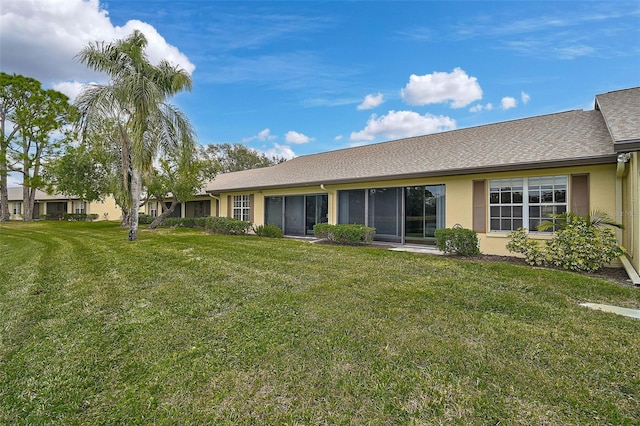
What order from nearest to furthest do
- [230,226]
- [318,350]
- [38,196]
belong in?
[318,350], [230,226], [38,196]

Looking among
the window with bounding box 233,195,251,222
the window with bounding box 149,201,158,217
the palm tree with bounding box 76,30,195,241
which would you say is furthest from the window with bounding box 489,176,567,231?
the window with bounding box 149,201,158,217

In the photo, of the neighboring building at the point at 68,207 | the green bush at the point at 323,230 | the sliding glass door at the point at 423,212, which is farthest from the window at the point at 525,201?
the neighboring building at the point at 68,207

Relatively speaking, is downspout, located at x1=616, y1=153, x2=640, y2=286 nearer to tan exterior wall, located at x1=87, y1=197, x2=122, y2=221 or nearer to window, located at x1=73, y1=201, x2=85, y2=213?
tan exterior wall, located at x1=87, y1=197, x2=122, y2=221

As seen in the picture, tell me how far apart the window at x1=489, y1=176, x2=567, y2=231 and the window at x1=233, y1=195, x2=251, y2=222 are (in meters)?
11.7

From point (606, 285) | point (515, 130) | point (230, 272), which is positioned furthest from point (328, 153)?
point (606, 285)

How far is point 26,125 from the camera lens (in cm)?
2673

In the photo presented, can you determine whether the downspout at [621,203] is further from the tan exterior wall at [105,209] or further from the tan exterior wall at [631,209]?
the tan exterior wall at [105,209]

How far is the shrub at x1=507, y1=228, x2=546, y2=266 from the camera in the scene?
25.4ft

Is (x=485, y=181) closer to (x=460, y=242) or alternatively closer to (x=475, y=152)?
(x=475, y=152)

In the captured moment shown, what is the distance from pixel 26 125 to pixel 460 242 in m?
34.7

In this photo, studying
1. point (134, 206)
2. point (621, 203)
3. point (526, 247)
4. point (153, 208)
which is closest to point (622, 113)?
point (621, 203)

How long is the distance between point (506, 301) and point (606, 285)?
8.14 ft

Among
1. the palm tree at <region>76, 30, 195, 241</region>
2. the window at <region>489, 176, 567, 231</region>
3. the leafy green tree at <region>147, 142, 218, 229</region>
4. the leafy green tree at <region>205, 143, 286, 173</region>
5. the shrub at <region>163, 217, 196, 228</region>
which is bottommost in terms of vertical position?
the shrub at <region>163, 217, 196, 228</region>

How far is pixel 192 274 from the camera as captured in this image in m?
6.77
